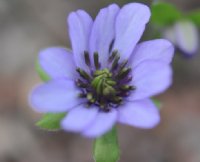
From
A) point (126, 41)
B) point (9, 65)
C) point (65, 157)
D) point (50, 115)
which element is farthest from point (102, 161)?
point (9, 65)

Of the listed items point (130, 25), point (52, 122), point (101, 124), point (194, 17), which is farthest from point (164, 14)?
point (101, 124)

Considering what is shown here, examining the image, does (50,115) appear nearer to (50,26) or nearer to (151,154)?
(151,154)

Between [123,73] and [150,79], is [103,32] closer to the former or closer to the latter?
[123,73]

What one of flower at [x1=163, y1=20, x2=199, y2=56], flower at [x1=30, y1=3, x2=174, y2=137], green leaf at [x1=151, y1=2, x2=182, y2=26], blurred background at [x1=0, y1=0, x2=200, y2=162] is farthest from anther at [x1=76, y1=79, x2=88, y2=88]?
blurred background at [x1=0, y1=0, x2=200, y2=162]

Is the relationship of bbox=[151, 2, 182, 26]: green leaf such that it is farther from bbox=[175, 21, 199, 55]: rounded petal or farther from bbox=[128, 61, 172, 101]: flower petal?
bbox=[128, 61, 172, 101]: flower petal

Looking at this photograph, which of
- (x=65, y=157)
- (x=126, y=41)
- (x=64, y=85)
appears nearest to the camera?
(x=64, y=85)

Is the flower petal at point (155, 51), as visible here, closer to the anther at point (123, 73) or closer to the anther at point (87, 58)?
the anther at point (123, 73)
